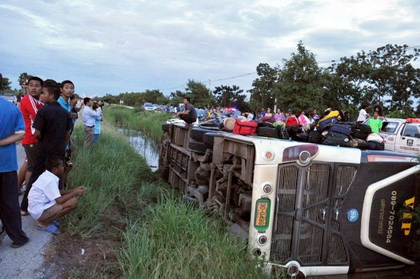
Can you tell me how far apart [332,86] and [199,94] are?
715 inches

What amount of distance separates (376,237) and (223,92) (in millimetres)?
55086

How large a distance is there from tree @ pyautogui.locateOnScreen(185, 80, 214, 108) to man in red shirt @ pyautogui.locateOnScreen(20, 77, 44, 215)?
38669 mm

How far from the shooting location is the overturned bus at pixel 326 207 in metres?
3.49

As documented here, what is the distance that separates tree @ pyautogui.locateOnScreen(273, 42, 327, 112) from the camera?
24.2m

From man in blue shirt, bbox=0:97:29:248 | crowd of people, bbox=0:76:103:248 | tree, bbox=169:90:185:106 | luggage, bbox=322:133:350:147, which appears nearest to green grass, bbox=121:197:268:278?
crowd of people, bbox=0:76:103:248

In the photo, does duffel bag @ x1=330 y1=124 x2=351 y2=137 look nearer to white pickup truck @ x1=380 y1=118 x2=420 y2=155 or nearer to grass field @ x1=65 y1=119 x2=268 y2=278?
grass field @ x1=65 y1=119 x2=268 y2=278

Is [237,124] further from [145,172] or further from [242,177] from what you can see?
[145,172]

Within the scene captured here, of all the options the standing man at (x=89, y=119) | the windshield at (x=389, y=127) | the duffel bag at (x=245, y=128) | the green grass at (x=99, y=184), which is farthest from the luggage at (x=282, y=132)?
the windshield at (x=389, y=127)

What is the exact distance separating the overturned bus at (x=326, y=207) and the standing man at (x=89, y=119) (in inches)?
273

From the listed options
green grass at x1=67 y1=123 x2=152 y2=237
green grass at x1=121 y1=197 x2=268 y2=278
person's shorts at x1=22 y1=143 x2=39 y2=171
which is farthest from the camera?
person's shorts at x1=22 y1=143 x2=39 y2=171

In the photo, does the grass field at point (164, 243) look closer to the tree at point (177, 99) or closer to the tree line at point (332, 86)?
the tree line at point (332, 86)

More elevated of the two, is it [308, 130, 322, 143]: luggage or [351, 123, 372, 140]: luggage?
[351, 123, 372, 140]: luggage

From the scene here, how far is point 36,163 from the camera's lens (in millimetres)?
4480

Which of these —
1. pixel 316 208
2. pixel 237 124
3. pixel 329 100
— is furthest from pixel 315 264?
pixel 329 100
